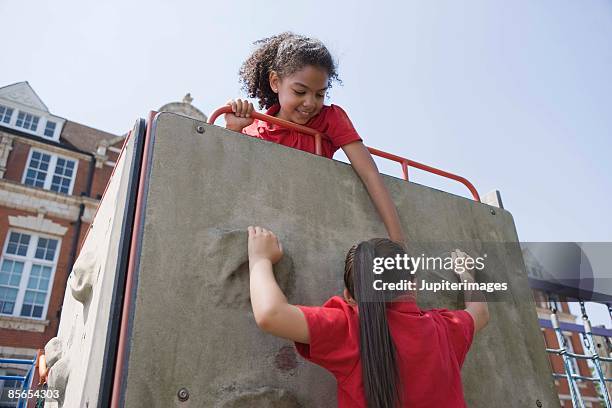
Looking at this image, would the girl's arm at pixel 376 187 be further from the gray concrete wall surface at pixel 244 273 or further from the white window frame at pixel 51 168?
the white window frame at pixel 51 168

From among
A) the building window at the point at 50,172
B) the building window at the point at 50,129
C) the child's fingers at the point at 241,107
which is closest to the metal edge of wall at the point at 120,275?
the child's fingers at the point at 241,107

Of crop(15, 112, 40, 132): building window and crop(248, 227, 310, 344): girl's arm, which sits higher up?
crop(15, 112, 40, 132): building window

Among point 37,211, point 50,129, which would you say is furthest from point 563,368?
point 50,129

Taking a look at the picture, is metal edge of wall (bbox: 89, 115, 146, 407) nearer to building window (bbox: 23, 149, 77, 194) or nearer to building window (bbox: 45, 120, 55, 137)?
building window (bbox: 23, 149, 77, 194)

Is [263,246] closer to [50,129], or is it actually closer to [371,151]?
[371,151]

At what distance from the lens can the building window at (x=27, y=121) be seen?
15.9 meters

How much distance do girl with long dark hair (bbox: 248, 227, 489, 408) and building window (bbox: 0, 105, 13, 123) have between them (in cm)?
1784

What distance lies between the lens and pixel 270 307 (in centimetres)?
138

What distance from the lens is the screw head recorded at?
1.49 m

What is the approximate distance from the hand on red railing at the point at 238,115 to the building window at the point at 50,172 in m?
14.2

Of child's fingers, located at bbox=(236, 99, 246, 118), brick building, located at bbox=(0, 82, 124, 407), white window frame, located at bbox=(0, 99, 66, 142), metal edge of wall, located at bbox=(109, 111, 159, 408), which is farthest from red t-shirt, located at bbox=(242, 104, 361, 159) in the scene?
white window frame, located at bbox=(0, 99, 66, 142)

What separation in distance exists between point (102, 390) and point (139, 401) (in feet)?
0.40

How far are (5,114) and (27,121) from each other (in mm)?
698

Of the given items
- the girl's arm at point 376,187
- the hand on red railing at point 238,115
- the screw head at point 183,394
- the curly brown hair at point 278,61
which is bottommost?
the screw head at point 183,394
